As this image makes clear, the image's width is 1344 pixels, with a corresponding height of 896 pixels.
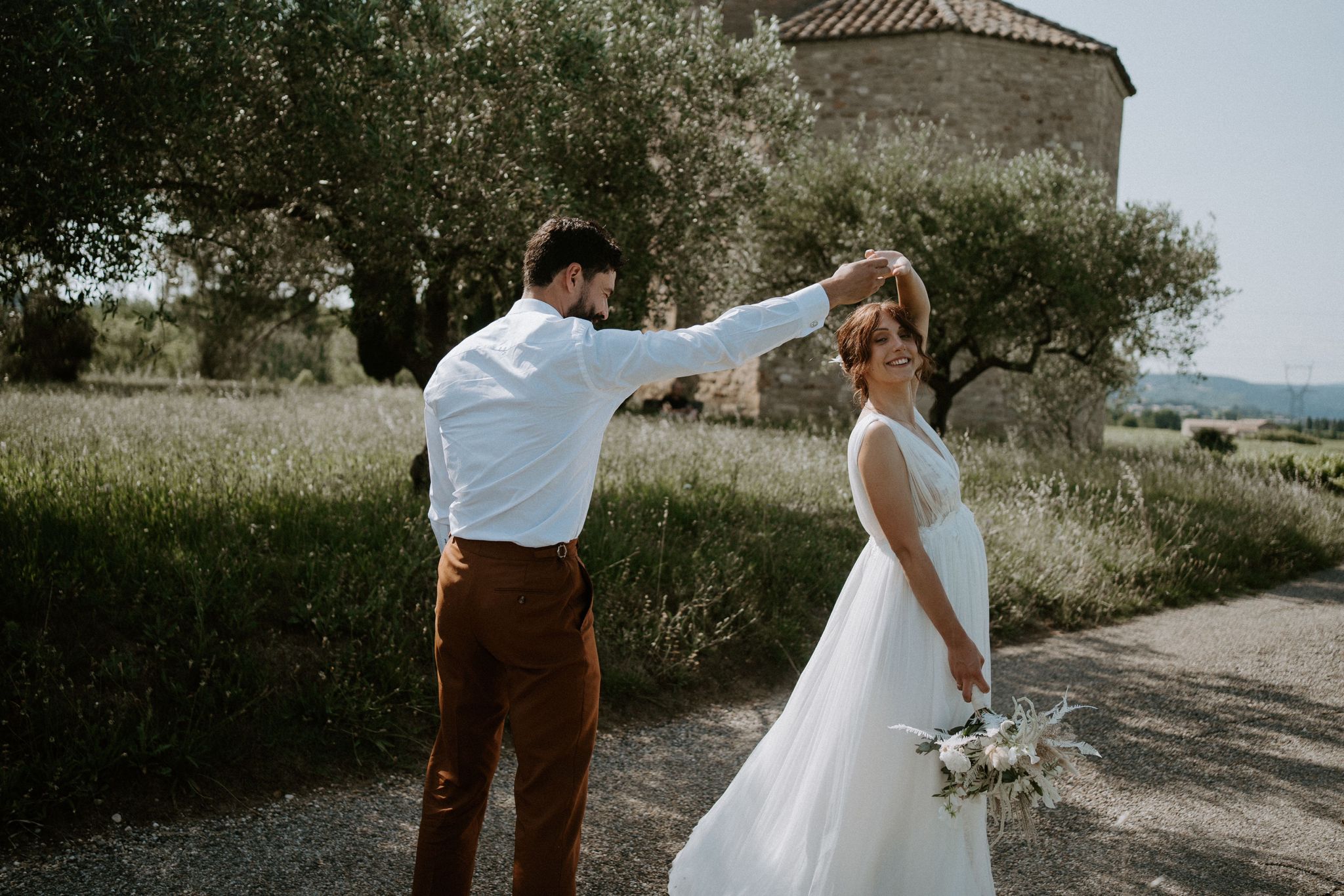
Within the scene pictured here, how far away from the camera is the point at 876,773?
295 cm

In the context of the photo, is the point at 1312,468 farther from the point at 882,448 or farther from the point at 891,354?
the point at 882,448

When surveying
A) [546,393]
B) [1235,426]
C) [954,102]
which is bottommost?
[546,393]

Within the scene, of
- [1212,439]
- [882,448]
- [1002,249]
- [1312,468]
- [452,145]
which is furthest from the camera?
[1212,439]

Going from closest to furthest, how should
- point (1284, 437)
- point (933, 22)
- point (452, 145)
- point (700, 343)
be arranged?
1. point (700, 343)
2. point (452, 145)
3. point (933, 22)
4. point (1284, 437)

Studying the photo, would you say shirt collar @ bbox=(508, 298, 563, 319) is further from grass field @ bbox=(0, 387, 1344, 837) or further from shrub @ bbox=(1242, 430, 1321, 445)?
shrub @ bbox=(1242, 430, 1321, 445)

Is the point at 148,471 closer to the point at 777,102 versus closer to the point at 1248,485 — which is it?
the point at 777,102

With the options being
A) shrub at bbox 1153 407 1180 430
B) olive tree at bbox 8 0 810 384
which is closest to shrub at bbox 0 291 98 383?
olive tree at bbox 8 0 810 384

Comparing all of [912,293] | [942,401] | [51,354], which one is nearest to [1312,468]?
[942,401]

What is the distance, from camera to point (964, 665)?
9.38 ft

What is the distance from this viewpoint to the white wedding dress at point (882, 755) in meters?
2.91

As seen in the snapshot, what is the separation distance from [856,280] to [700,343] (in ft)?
2.08

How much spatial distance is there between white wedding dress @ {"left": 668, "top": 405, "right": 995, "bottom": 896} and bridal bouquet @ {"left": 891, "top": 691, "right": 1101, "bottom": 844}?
169 mm

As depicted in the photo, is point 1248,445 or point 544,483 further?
point 1248,445

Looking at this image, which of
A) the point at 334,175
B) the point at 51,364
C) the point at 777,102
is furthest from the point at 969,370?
the point at 51,364
